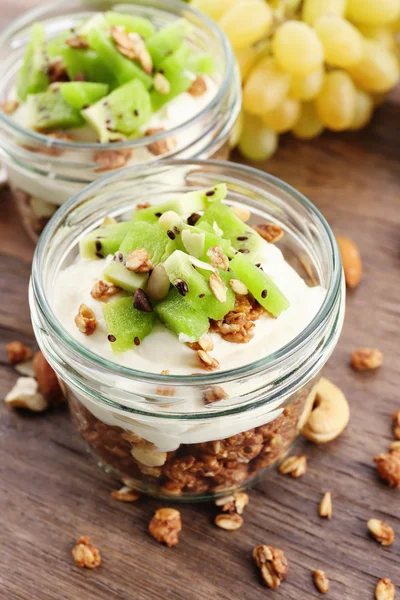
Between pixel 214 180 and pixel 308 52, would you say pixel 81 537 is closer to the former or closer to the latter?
pixel 214 180

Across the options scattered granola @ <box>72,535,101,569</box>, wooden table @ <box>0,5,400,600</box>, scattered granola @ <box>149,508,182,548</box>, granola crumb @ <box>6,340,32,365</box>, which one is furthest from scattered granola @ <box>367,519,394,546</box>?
granola crumb @ <box>6,340,32,365</box>

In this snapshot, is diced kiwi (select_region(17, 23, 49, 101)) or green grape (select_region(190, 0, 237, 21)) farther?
green grape (select_region(190, 0, 237, 21))

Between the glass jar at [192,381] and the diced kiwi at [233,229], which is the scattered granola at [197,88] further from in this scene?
the diced kiwi at [233,229]

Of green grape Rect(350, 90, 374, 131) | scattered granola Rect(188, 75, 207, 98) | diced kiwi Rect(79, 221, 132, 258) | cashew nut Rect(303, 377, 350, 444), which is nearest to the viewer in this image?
diced kiwi Rect(79, 221, 132, 258)

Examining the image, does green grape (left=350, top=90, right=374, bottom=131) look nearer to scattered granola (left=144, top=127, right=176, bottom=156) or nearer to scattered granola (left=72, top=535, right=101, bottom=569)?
scattered granola (left=144, top=127, right=176, bottom=156)

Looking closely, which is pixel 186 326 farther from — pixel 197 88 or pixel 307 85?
pixel 307 85

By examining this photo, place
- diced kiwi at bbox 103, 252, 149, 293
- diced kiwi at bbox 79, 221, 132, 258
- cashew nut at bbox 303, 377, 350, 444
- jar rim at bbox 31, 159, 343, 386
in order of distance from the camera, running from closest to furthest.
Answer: jar rim at bbox 31, 159, 343, 386, diced kiwi at bbox 103, 252, 149, 293, diced kiwi at bbox 79, 221, 132, 258, cashew nut at bbox 303, 377, 350, 444

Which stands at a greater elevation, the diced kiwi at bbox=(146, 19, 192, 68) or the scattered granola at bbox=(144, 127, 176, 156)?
the diced kiwi at bbox=(146, 19, 192, 68)

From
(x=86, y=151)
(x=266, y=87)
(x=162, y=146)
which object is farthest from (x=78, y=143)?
(x=266, y=87)

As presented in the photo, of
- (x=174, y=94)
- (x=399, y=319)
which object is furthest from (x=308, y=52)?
(x=399, y=319)
